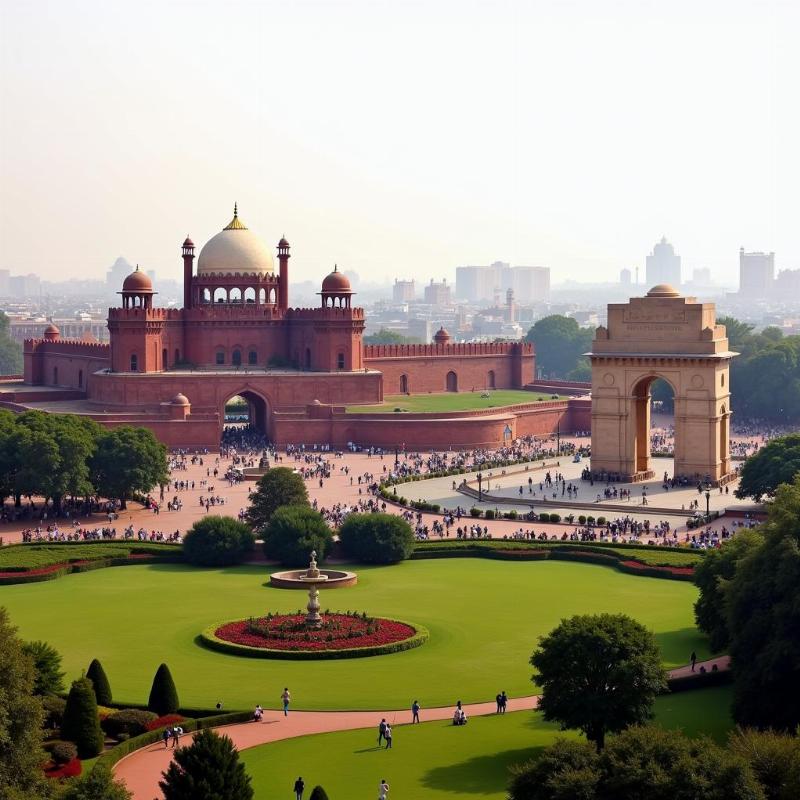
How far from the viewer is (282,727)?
2866cm

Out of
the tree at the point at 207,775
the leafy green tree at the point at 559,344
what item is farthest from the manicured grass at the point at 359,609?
the leafy green tree at the point at 559,344

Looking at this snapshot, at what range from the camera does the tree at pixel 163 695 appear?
28953 millimetres

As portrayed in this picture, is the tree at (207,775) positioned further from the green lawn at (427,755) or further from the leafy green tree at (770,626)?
the leafy green tree at (770,626)

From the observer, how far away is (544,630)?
35.6 metres

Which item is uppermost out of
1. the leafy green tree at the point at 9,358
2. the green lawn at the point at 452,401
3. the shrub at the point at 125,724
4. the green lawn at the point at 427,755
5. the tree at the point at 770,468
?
the leafy green tree at the point at 9,358

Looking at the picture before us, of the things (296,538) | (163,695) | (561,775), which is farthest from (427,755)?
(296,538)

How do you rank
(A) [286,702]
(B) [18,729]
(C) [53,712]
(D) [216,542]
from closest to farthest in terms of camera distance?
Result: (B) [18,729] < (C) [53,712] < (A) [286,702] < (D) [216,542]

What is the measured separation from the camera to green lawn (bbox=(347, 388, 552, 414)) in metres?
73.7

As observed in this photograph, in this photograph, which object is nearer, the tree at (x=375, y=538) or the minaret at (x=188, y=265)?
the tree at (x=375, y=538)

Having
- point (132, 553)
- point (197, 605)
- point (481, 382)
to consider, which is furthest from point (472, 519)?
point (481, 382)

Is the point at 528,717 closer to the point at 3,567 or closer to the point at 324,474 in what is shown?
the point at 3,567

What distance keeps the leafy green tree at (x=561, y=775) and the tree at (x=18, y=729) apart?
22.5ft

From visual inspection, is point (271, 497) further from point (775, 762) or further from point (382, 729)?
point (775, 762)

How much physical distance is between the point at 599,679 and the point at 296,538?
1755 centimetres
